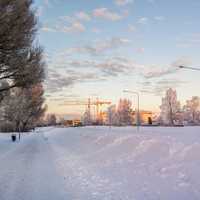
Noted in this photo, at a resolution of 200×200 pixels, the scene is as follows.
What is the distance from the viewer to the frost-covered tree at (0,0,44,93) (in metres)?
18.4

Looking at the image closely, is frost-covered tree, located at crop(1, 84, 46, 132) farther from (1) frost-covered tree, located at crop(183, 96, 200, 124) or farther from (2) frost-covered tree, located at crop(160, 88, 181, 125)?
(1) frost-covered tree, located at crop(183, 96, 200, 124)

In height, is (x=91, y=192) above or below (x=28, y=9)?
below

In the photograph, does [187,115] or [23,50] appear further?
[187,115]

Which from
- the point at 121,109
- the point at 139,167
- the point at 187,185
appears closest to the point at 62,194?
the point at 187,185

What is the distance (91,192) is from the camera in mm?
8750

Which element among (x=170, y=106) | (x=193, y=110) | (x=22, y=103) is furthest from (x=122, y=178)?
(x=193, y=110)

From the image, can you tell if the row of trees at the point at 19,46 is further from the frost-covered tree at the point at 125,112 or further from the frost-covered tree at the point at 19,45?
the frost-covered tree at the point at 125,112

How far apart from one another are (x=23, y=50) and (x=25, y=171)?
11061 mm

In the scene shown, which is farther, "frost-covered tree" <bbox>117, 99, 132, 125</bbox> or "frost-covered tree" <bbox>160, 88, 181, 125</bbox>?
"frost-covered tree" <bbox>117, 99, 132, 125</bbox>

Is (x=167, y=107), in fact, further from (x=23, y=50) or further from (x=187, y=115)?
(x=23, y=50)

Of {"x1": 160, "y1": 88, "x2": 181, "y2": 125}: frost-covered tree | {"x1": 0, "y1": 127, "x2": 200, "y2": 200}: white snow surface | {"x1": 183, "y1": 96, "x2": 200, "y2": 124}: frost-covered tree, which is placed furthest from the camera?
{"x1": 183, "y1": 96, "x2": 200, "y2": 124}: frost-covered tree

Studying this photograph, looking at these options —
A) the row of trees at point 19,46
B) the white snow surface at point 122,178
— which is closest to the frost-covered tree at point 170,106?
the row of trees at point 19,46

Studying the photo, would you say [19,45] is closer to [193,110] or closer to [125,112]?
[125,112]

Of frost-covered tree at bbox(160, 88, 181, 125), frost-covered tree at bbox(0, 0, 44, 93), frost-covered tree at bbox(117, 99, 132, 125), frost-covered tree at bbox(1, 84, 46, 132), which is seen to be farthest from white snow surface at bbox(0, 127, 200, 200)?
frost-covered tree at bbox(117, 99, 132, 125)
